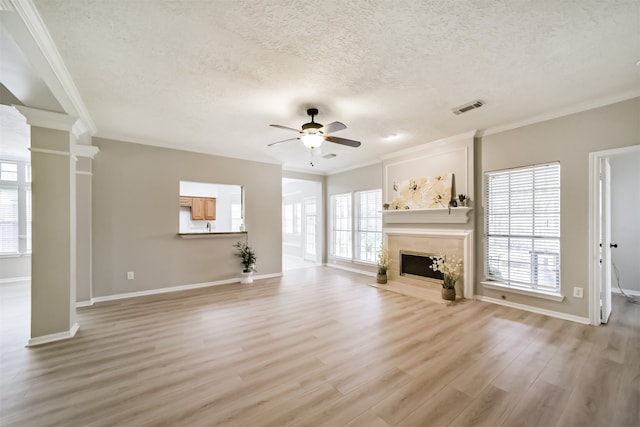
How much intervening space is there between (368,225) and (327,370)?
4658 millimetres

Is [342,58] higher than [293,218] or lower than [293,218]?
higher

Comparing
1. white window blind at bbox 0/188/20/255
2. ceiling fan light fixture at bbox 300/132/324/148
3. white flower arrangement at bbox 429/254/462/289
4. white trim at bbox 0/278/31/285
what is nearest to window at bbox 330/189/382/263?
white flower arrangement at bbox 429/254/462/289

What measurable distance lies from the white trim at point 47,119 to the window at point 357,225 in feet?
17.3

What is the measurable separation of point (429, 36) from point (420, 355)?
2848mm

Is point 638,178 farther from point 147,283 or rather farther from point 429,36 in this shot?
point 147,283

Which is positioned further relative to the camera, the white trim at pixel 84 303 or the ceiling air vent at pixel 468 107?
the white trim at pixel 84 303

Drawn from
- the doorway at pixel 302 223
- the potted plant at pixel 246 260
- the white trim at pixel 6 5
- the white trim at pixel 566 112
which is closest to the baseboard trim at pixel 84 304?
the potted plant at pixel 246 260

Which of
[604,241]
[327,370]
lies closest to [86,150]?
[327,370]

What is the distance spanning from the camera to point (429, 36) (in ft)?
6.80

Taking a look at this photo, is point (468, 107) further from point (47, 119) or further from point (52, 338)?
point (52, 338)

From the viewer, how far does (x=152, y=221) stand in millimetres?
4801

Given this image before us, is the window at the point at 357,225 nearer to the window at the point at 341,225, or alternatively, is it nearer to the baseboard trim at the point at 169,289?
the window at the point at 341,225

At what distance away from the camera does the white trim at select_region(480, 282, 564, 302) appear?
11.6 feet

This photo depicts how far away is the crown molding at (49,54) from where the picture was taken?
67.2 inches
